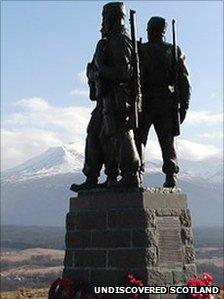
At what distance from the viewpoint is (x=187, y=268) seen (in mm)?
10047

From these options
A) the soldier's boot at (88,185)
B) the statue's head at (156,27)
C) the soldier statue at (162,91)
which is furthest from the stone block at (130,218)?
the statue's head at (156,27)

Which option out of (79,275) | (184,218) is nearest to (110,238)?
(79,275)

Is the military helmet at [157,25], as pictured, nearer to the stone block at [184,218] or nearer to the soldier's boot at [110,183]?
the soldier's boot at [110,183]

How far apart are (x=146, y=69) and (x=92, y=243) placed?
2886mm

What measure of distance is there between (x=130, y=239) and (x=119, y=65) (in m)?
2.63

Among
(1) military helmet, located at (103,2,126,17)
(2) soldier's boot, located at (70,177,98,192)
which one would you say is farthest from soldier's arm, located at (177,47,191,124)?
(2) soldier's boot, located at (70,177,98,192)

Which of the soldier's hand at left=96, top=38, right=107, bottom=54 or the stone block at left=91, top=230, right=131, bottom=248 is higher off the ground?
the soldier's hand at left=96, top=38, right=107, bottom=54

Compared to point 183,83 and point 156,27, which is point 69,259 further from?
point 156,27

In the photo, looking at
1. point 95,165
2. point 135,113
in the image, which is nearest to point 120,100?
point 135,113

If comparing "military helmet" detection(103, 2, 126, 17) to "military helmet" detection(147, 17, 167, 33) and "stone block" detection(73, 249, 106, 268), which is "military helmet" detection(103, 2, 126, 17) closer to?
"military helmet" detection(147, 17, 167, 33)

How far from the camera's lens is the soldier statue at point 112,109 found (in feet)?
32.9

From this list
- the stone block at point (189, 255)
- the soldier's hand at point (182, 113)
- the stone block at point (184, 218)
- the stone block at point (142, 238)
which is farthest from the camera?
the soldier's hand at point (182, 113)

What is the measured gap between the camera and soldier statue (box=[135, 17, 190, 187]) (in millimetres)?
10617

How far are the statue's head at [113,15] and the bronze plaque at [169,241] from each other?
3120 millimetres
